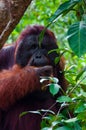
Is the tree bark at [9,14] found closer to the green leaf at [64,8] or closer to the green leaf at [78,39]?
the green leaf at [64,8]

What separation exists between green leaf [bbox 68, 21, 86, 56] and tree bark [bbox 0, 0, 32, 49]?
0.56 meters

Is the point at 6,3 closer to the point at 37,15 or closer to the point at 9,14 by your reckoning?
the point at 9,14

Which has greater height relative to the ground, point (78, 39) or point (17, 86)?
point (78, 39)

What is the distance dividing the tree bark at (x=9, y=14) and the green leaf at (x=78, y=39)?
1.83 ft

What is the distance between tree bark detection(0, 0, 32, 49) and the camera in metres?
2.40

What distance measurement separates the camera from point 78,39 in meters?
1.91

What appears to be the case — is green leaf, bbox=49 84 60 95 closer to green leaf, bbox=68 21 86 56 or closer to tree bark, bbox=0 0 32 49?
tree bark, bbox=0 0 32 49

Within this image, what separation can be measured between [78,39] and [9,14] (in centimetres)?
65

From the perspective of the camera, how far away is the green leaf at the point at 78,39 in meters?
1.90


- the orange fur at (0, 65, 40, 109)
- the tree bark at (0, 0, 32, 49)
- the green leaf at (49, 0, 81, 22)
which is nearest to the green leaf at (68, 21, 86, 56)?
the green leaf at (49, 0, 81, 22)

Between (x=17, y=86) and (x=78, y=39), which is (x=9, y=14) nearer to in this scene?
(x=78, y=39)

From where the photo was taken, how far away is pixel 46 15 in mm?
5719

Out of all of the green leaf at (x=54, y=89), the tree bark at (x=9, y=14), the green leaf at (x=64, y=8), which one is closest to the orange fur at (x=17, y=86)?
the green leaf at (x=54, y=89)

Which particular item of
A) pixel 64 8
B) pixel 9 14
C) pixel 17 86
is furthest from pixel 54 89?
pixel 17 86
